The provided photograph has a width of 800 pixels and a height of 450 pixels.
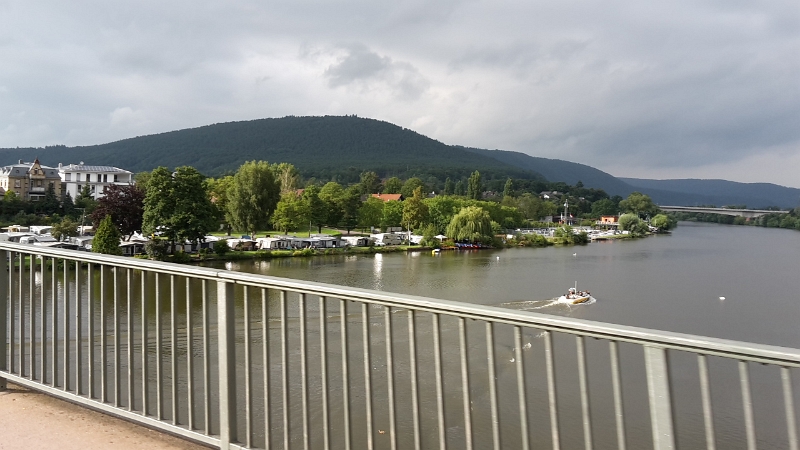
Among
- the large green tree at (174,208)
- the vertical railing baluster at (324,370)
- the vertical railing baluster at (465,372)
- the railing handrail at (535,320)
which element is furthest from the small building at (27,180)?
the vertical railing baluster at (465,372)

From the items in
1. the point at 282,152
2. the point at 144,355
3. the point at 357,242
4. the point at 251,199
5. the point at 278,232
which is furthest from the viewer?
the point at 282,152

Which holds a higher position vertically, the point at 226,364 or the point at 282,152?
the point at 282,152

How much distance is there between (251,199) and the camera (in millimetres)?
47844

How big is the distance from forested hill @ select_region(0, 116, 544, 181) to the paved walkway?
128641mm

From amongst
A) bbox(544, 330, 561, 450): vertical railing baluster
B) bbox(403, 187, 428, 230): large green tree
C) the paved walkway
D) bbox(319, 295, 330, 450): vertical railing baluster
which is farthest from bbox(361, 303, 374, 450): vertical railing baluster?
bbox(403, 187, 428, 230): large green tree

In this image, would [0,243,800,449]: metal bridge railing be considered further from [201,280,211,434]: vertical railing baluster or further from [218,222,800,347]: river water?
[218,222,800,347]: river water

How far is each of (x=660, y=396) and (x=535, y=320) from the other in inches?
17.2

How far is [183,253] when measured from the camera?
33.8m

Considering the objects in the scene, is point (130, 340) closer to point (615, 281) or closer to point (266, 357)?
point (266, 357)

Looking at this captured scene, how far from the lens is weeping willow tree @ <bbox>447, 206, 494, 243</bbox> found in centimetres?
5259

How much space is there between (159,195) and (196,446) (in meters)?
32.9

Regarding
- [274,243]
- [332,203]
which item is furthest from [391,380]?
[332,203]

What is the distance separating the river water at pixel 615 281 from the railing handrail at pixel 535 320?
18.3 m

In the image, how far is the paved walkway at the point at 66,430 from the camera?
2.90 meters
